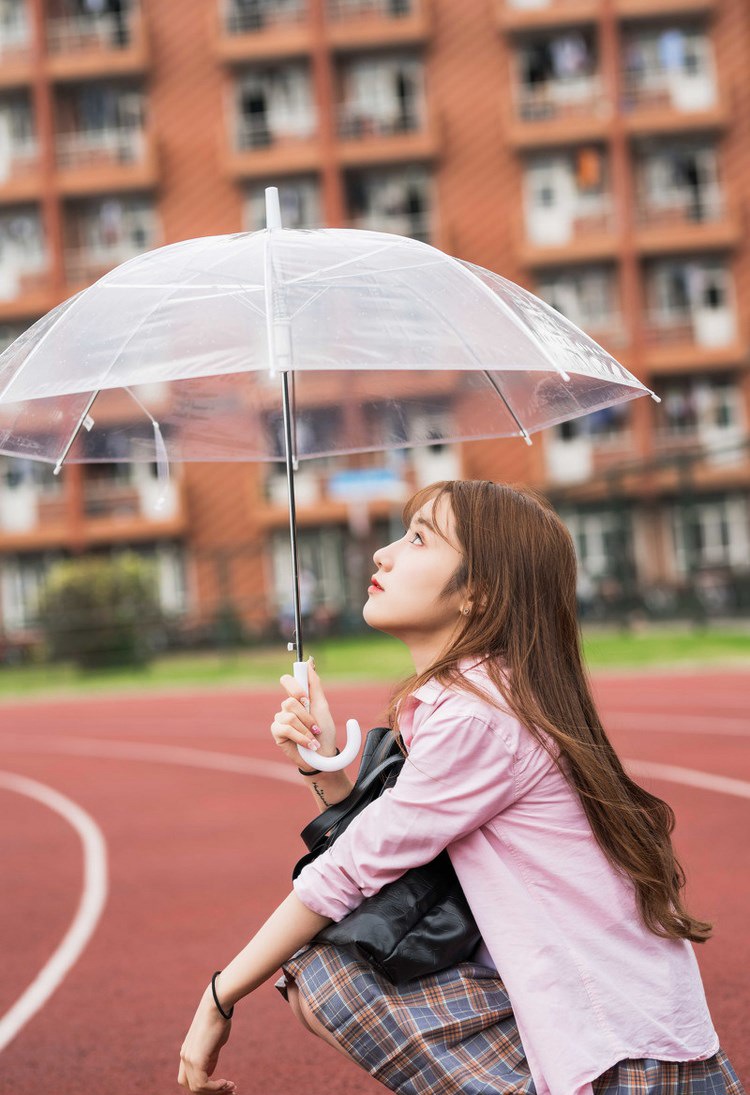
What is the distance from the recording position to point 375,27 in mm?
33188

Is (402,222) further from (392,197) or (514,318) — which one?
(514,318)

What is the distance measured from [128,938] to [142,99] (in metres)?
31.1

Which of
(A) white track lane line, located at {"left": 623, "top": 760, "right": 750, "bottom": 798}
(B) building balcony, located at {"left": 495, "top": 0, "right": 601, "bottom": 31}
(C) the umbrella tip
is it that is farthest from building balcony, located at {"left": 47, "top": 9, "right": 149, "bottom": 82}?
(C) the umbrella tip

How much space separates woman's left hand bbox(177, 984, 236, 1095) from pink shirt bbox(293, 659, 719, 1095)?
25cm

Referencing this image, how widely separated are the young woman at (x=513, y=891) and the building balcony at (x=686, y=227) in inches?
1252

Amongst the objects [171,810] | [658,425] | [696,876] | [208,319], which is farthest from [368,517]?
[208,319]

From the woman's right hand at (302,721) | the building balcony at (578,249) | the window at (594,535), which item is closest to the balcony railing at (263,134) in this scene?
the building balcony at (578,249)

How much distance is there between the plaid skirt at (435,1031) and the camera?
232cm

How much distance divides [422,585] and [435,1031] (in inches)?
28.6

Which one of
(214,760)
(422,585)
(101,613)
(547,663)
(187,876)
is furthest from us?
(101,613)

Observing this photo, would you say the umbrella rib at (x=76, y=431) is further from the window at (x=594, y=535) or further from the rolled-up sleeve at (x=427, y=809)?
the window at (x=594, y=535)

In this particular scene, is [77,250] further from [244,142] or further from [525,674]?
[525,674]

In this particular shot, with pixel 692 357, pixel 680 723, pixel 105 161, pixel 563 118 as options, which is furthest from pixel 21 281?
pixel 680 723

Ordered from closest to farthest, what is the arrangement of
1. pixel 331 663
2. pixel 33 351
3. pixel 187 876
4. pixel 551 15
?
pixel 33 351 → pixel 187 876 → pixel 331 663 → pixel 551 15
